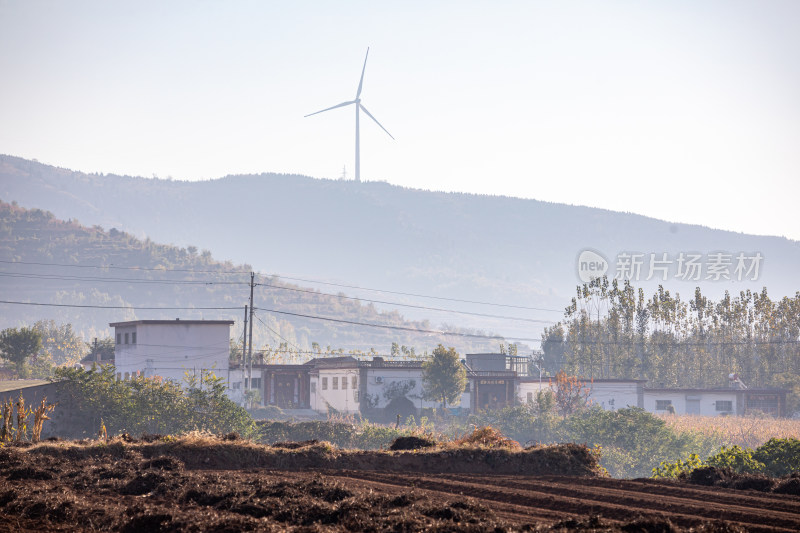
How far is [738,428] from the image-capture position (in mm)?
89188

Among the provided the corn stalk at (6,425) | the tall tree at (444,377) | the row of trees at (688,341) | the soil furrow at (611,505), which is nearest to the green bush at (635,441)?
the tall tree at (444,377)

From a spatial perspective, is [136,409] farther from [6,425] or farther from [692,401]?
[692,401]

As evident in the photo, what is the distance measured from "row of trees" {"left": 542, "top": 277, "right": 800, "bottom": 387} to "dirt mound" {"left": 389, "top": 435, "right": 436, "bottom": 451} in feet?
327

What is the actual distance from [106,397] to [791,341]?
3966 inches

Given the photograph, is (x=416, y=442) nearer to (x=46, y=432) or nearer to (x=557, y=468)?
(x=557, y=468)

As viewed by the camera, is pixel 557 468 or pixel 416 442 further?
pixel 416 442

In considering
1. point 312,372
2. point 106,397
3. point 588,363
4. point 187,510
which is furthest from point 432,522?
point 588,363

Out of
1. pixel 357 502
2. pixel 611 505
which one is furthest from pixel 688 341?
pixel 357 502

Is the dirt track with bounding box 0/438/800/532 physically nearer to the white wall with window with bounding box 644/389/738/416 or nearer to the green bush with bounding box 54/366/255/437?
the green bush with bounding box 54/366/255/437

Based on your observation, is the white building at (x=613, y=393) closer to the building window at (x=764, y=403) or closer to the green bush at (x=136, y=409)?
the building window at (x=764, y=403)

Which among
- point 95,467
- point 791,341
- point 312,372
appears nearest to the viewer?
point 95,467

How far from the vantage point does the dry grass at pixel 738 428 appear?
83.2m

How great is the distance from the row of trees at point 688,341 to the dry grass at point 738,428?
31.2 meters

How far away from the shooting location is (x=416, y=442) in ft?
109
